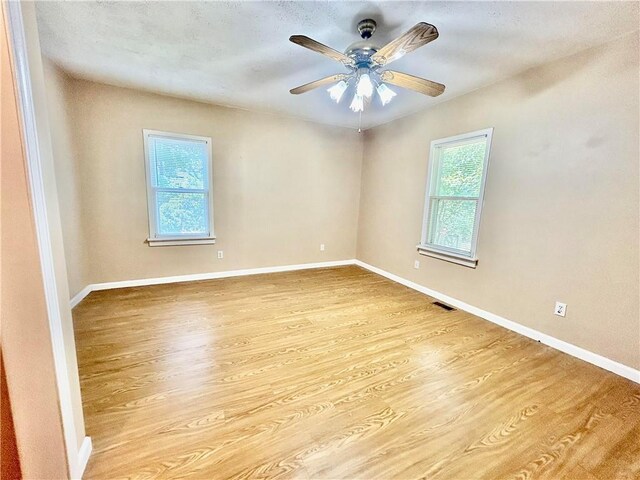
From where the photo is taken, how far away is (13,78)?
32.7 inches

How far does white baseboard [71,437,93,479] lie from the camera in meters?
1.12

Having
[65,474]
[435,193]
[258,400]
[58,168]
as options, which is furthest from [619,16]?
[58,168]

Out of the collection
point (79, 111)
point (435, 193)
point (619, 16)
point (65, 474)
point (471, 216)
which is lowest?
point (65, 474)

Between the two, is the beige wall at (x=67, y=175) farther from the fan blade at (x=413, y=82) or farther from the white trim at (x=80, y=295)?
the fan blade at (x=413, y=82)

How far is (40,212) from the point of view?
94 cm

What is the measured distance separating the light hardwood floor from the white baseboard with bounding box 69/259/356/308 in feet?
1.52

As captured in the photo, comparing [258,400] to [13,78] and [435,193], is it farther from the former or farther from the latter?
[435,193]

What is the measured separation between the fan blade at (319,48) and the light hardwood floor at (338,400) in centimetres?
221

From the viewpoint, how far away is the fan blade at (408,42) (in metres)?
1.43

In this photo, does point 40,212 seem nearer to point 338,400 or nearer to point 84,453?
point 84,453

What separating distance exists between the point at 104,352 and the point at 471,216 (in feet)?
12.4

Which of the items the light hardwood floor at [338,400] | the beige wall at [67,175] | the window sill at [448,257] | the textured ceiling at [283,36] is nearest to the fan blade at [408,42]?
the textured ceiling at [283,36]

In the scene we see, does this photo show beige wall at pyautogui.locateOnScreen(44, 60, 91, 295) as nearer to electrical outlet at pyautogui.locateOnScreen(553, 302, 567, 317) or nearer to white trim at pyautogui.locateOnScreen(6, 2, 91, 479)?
white trim at pyautogui.locateOnScreen(6, 2, 91, 479)

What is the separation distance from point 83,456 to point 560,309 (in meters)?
3.42
